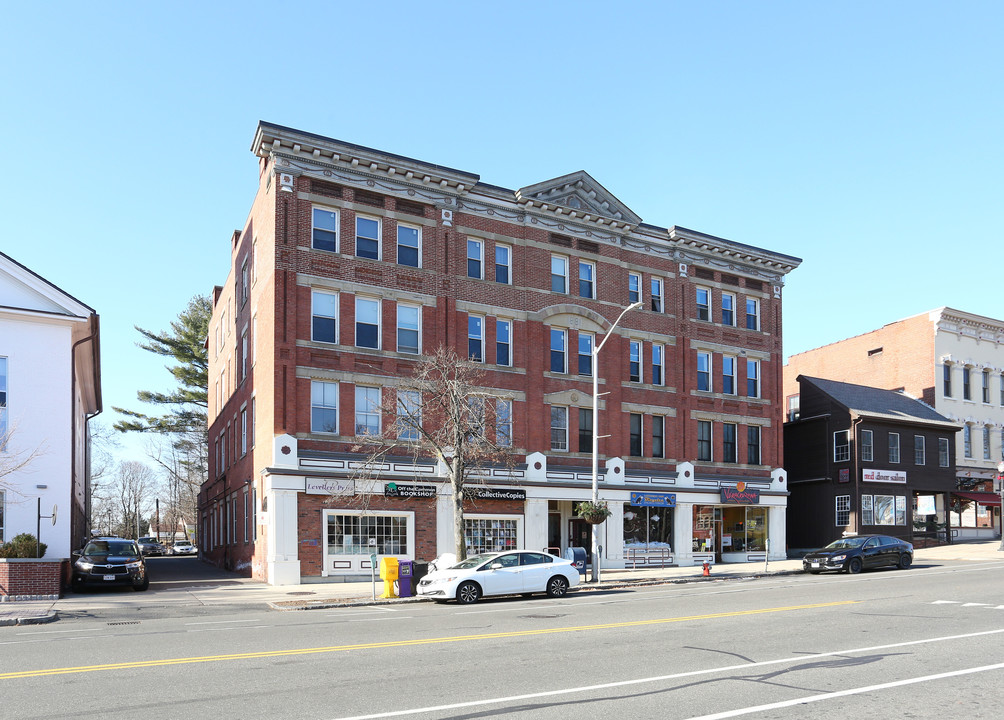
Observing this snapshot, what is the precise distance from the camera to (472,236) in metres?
34.6

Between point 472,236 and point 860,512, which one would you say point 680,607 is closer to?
point 472,236

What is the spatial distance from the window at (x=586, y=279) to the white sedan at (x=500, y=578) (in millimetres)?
15702

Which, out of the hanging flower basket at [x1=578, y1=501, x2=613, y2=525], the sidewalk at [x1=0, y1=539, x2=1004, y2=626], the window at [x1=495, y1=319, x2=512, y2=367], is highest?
the window at [x1=495, y1=319, x2=512, y2=367]

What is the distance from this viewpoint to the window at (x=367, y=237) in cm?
3203

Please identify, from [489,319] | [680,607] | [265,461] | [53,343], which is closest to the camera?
[680,607]

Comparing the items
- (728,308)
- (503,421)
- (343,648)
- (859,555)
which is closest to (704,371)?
(728,308)

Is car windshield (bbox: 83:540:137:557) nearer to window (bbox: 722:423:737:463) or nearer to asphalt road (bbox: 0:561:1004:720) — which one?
asphalt road (bbox: 0:561:1004:720)

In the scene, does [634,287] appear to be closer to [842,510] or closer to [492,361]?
[492,361]

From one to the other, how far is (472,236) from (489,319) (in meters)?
3.38

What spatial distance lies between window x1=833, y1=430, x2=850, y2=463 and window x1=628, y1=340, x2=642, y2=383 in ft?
43.7

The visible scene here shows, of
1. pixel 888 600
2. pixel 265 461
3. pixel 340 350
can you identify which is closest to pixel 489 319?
pixel 340 350

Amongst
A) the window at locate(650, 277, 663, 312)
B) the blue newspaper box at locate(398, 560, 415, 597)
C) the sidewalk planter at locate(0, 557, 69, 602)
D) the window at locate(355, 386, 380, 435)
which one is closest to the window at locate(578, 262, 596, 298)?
the window at locate(650, 277, 663, 312)

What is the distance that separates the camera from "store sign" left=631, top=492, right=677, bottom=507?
3706 centimetres

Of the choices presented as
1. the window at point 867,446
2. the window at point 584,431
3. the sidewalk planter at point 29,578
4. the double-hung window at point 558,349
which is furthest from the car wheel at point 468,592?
the window at point 867,446
